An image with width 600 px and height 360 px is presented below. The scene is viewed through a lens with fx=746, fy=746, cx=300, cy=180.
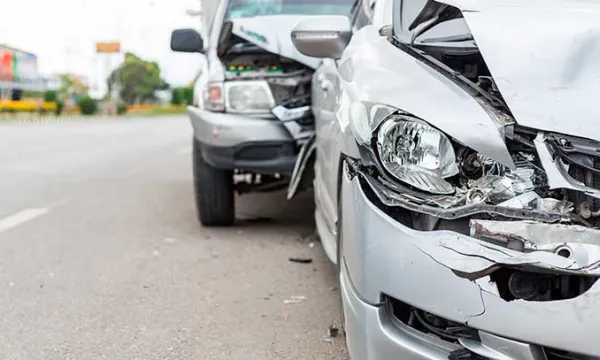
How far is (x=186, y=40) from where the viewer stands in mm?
5898

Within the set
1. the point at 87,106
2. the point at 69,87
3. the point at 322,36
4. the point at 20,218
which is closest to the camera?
the point at 322,36

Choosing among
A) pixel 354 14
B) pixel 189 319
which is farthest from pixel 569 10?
pixel 189 319

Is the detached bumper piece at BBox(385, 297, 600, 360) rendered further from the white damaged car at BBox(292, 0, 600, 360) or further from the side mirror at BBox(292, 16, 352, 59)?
the side mirror at BBox(292, 16, 352, 59)

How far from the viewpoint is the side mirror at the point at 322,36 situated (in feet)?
11.2

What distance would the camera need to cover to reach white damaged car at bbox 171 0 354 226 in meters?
5.09

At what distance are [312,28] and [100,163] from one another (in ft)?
29.0

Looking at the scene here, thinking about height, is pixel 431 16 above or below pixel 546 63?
above

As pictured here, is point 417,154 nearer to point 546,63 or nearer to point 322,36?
point 546,63

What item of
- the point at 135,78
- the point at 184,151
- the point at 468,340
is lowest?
the point at 135,78

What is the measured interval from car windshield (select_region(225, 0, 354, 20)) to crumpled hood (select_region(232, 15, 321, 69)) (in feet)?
0.86

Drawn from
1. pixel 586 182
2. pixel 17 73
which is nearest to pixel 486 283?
pixel 586 182

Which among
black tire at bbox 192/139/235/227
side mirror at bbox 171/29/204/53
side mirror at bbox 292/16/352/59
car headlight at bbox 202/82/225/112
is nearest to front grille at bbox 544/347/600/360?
side mirror at bbox 292/16/352/59

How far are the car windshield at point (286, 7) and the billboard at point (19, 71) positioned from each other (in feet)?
248

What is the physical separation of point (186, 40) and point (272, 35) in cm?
93
